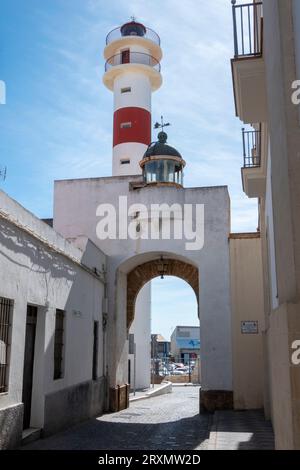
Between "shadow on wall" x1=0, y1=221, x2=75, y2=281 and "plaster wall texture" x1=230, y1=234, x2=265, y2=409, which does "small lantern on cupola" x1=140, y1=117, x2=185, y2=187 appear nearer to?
"plaster wall texture" x1=230, y1=234, x2=265, y2=409

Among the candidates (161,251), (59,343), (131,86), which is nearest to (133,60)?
(131,86)

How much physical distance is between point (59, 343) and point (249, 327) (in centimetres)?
578

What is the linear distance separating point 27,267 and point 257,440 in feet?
16.2

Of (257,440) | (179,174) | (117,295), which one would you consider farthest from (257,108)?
(179,174)

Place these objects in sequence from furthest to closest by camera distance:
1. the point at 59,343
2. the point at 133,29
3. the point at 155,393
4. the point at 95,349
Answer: the point at 133,29 < the point at 155,393 < the point at 95,349 < the point at 59,343

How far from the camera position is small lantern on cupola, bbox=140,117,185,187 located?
690 inches

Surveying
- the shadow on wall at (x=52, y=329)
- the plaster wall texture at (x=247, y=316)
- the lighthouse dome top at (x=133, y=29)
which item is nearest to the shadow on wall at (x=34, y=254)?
the shadow on wall at (x=52, y=329)

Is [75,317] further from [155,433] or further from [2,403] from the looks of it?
[2,403]

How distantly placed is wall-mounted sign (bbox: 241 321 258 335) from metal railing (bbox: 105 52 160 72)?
48.3 ft

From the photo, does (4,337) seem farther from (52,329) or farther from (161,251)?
(161,251)

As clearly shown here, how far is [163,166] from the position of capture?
17750mm

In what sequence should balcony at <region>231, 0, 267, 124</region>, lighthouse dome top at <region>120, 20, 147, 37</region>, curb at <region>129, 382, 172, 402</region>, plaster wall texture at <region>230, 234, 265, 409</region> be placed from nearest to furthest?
balcony at <region>231, 0, 267, 124</region>
plaster wall texture at <region>230, 234, 265, 409</region>
curb at <region>129, 382, 172, 402</region>
lighthouse dome top at <region>120, 20, 147, 37</region>

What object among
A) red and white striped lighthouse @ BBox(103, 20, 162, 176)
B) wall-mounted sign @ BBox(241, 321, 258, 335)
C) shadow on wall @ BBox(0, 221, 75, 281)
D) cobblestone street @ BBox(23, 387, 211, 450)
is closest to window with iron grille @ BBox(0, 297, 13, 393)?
shadow on wall @ BBox(0, 221, 75, 281)

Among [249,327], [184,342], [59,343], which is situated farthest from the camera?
[184,342]
